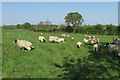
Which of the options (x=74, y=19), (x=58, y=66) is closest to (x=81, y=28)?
(x=74, y=19)

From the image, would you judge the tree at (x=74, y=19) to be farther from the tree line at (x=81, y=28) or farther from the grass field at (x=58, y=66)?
the grass field at (x=58, y=66)

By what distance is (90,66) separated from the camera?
11.4 m

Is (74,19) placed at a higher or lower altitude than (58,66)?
higher

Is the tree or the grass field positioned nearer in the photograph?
the grass field

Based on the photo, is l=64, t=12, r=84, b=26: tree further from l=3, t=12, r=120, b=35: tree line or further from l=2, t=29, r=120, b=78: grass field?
l=2, t=29, r=120, b=78: grass field

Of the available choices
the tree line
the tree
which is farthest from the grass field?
the tree

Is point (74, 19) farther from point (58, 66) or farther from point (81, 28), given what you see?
point (58, 66)

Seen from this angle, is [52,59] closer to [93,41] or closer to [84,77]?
[84,77]

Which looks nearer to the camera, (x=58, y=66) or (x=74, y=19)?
(x=58, y=66)

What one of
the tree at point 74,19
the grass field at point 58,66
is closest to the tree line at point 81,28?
the tree at point 74,19

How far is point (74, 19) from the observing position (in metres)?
71.0

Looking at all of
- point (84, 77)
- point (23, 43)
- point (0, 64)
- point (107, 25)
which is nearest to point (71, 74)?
point (84, 77)

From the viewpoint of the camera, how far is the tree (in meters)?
71.0

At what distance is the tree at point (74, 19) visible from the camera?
7099 cm
